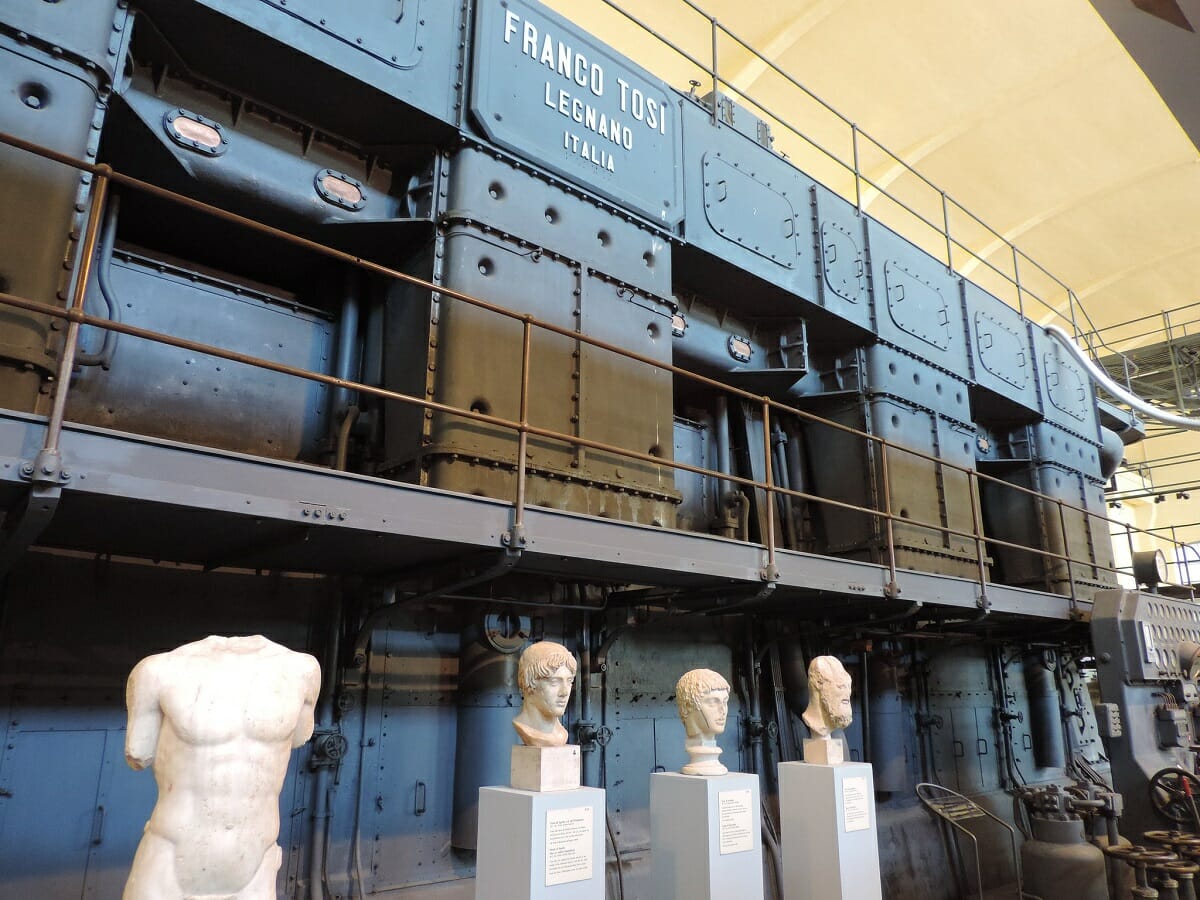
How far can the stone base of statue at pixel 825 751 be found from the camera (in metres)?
5.27

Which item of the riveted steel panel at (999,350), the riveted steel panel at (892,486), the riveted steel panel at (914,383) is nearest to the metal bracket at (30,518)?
the riveted steel panel at (892,486)

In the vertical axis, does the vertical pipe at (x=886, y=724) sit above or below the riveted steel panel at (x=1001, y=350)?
below

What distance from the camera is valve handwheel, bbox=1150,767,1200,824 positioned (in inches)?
263

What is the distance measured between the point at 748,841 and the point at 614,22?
12.2 m

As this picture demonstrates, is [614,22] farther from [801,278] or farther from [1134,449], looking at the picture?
[1134,449]

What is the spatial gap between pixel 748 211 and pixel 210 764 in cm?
627

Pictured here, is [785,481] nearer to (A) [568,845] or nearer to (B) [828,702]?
(B) [828,702]

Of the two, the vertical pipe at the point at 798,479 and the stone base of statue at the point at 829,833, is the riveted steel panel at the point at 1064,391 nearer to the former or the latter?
the vertical pipe at the point at 798,479

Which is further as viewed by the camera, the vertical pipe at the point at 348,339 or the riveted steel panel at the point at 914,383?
the riveted steel panel at the point at 914,383

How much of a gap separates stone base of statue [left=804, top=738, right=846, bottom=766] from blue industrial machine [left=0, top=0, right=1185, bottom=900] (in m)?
0.98

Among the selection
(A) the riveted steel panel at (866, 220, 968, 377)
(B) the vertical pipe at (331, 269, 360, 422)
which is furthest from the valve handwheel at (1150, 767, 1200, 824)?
(B) the vertical pipe at (331, 269, 360, 422)

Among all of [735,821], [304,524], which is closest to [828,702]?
[735,821]

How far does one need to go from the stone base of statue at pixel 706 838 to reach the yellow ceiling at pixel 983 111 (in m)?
9.37

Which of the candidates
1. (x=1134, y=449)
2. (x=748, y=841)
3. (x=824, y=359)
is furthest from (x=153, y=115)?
(x=1134, y=449)
